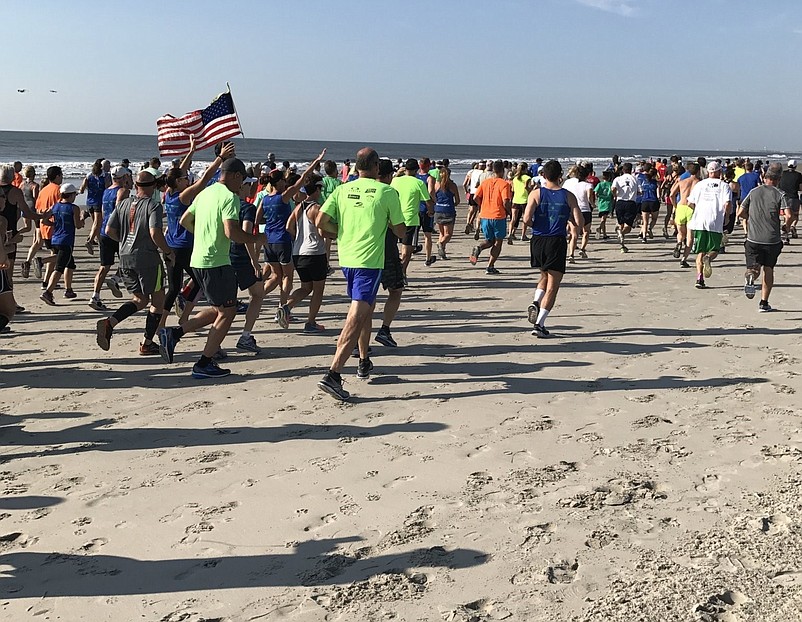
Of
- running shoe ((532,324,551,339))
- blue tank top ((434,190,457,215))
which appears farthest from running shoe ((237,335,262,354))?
blue tank top ((434,190,457,215))

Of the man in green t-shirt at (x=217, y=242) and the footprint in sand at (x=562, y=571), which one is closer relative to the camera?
the footprint in sand at (x=562, y=571)

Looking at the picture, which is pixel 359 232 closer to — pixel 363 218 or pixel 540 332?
pixel 363 218

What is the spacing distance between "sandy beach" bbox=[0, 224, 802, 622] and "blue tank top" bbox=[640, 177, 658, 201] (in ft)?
29.9

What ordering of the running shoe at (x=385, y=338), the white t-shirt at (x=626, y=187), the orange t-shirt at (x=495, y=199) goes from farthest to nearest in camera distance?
the white t-shirt at (x=626, y=187), the orange t-shirt at (x=495, y=199), the running shoe at (x=385, y=338)

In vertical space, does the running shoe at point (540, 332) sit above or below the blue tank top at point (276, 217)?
below

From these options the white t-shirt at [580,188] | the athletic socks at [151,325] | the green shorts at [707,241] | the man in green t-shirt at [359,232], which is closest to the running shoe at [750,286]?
the green shorts at [707,241]

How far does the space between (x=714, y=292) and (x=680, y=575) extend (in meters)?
8.58

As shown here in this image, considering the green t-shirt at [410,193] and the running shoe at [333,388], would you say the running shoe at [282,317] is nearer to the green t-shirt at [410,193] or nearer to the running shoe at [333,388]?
the running shoe at [333,388]

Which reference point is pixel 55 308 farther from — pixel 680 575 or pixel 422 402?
pixel 680 575

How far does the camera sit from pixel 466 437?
5305 mm

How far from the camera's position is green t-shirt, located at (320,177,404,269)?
6.08 meters

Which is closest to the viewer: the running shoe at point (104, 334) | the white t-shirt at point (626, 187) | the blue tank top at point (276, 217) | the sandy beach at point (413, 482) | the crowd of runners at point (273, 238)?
the sandy beach at point (413, 482)

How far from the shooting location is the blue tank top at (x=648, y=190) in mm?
17047

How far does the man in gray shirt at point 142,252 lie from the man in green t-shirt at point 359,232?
1887 millimetres
